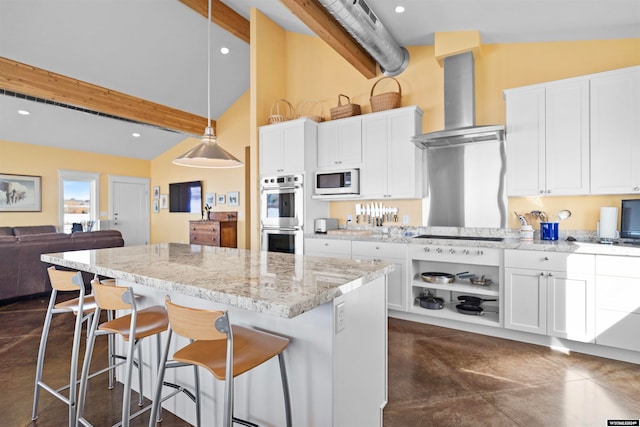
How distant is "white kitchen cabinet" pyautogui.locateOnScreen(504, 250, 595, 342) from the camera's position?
8.80 ft

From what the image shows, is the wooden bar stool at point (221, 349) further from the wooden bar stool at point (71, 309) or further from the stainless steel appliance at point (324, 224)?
the stainless steel appliance at point (324, 224)

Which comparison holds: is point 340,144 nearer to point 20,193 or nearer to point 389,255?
point 389,255

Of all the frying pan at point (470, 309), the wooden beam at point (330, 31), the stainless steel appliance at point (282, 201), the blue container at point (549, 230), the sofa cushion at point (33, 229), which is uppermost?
the wooden beam at point (330, 31)

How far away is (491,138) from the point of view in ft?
11.7

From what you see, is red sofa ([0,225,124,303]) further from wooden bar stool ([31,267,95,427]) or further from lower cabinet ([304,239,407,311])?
lower cabinet ([304,239,407,311])

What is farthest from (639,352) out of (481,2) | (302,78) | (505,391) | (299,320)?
(302,78)

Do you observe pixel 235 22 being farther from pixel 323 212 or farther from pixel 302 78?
pixel 323 212

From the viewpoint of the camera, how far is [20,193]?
7281 millimetres

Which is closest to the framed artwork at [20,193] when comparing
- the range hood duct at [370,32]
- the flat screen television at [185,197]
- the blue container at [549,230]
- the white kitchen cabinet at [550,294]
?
the flat screen television at [185,197]

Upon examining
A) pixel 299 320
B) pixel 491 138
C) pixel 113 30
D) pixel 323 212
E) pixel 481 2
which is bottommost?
pixel 299 320

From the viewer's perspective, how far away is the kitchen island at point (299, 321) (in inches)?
52.3

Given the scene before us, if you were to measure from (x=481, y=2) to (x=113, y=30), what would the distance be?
5391mm

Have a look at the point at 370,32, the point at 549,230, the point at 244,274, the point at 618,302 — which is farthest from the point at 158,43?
the point at 618,302

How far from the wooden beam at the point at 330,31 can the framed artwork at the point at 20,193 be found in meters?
7.82
